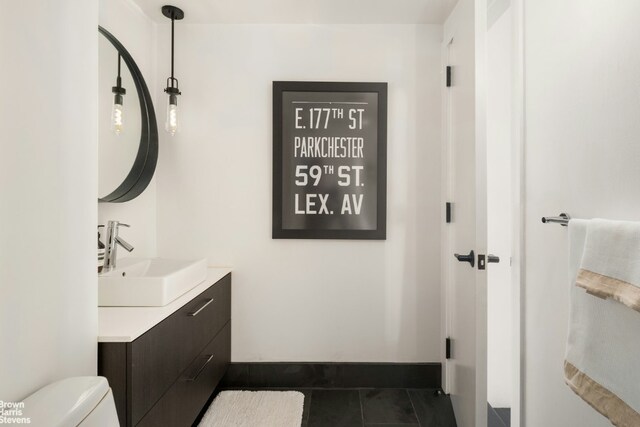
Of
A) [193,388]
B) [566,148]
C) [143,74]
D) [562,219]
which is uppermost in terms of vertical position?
[143,74]

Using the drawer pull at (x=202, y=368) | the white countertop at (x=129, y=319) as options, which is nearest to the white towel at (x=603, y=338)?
the white countertop at (x=129, y=319)

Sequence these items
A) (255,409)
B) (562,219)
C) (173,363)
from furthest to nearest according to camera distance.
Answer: (255,409) → (173,363) → (562,219)

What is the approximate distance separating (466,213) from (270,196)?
3.76ft

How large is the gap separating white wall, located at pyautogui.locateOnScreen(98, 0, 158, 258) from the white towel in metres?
1.99

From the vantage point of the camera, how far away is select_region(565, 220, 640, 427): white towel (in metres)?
0.81

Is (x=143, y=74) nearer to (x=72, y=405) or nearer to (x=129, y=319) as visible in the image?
(x=129, y=319)

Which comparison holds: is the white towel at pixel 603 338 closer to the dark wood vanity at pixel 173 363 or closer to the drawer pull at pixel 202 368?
the dark wood vanity at pixel 173 363

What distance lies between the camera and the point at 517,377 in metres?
1.47

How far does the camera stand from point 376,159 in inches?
84.5

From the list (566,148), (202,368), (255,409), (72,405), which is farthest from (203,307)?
(566,148)

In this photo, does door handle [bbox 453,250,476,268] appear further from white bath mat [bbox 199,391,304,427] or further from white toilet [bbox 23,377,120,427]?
white toilet [bbox 23,377,120,427]

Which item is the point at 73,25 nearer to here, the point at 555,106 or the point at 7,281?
the point at 7,281

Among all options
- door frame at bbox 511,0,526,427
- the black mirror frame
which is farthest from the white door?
the black mirror frame

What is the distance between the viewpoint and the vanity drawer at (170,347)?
1182 mm
